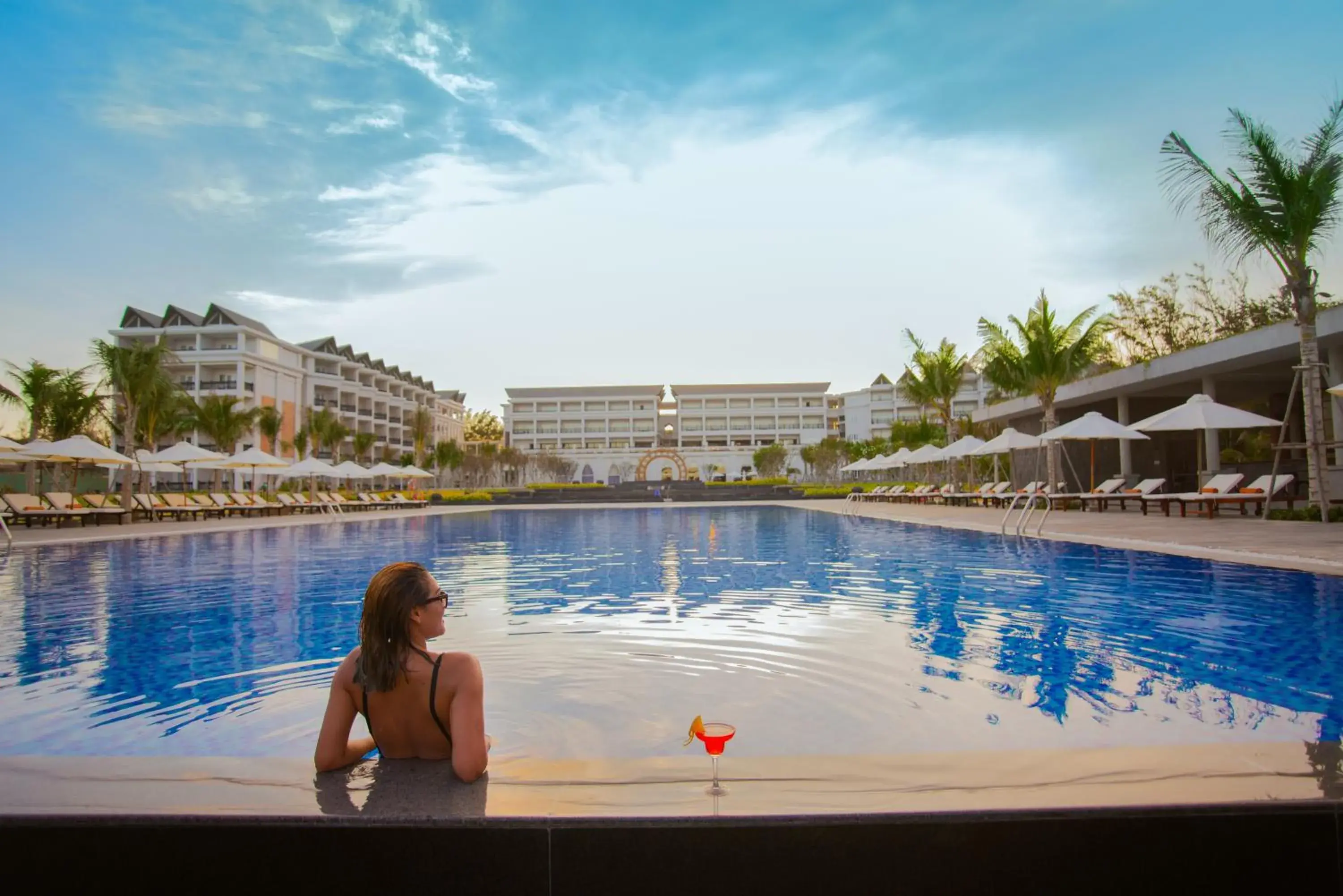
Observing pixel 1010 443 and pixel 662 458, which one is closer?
pixel 1010 443

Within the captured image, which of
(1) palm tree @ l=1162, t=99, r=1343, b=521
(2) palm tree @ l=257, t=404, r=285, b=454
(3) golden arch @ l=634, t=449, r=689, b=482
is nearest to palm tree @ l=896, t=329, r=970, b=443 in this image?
(1) palm tree @ l=1162, t=99, r=1343, b=521

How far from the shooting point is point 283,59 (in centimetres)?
1656

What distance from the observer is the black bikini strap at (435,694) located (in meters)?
2.61

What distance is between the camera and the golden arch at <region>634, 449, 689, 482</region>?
71500 mm

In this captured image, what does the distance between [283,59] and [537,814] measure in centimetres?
1836

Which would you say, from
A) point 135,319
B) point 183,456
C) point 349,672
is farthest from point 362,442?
point 349,672

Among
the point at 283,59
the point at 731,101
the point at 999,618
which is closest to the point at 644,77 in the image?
the point at 731,101

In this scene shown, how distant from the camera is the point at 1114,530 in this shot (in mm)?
14352

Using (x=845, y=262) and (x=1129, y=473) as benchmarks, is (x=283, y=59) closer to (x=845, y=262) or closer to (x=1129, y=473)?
(x=845, y=262)

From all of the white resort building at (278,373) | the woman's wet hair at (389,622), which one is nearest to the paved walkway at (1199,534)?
the woman's wet hair at (389,622)

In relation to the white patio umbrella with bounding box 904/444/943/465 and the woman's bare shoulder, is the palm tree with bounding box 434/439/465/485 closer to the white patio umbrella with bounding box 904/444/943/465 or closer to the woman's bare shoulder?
the white patio umbrella with bounding box 904/444/943/465

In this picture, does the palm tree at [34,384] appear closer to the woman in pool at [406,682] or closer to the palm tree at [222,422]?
the palm tree at [222,422]

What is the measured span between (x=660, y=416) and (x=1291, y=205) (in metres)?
79.9

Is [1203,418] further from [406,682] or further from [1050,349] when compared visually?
[406,682]
